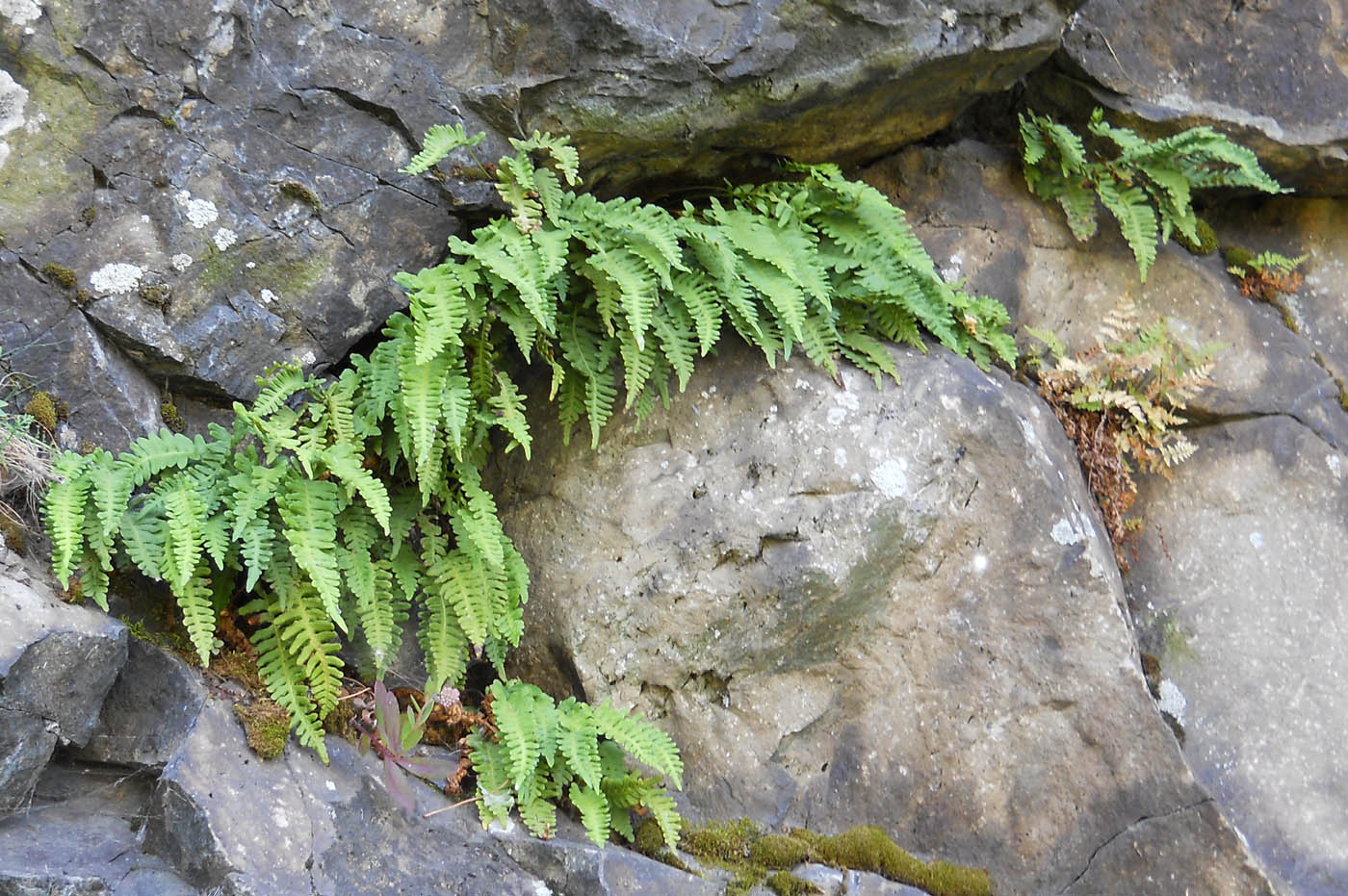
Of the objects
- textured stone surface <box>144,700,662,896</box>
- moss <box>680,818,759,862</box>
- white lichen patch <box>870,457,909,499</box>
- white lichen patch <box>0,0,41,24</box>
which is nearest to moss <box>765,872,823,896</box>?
moss <box>680,818,759,862</box>

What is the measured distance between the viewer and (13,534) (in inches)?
165

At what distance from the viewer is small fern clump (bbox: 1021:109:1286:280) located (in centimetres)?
604

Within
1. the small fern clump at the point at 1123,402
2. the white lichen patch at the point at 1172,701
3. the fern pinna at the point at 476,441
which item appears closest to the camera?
the fern pinna at the point at 476,441

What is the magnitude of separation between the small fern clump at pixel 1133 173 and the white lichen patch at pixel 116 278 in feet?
15.0

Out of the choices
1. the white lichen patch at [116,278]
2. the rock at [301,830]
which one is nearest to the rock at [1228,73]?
the white lichen patch at [116,278]

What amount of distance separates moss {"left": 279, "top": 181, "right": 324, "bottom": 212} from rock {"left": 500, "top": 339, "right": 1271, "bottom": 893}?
1569 mm

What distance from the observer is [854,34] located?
17.8 ft

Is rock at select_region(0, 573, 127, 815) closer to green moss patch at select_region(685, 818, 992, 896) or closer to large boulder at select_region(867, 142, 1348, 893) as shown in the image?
green moss patch at select_region(685, 818, 992, 896)

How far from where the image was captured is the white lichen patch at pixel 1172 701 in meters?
5.51

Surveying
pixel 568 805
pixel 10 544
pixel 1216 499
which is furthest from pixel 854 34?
pixel 10 544

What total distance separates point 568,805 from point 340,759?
975mm

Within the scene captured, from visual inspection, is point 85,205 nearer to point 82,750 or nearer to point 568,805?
point 82,750

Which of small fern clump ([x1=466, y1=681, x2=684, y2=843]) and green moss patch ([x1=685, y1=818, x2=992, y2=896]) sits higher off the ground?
small fern clump ([x1=466, y1=681, x2=684, y2=843])

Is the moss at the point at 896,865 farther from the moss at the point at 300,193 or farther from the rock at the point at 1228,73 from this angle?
the rock at the point at 1228,73
